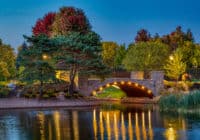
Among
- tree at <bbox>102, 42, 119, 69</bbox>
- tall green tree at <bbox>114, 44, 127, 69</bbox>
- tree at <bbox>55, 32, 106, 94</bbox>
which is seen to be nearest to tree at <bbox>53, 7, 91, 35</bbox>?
tree at <bbox>55, 32, 106, 94</bbox>

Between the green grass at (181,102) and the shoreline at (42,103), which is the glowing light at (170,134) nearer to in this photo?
the green grass at (181,102)

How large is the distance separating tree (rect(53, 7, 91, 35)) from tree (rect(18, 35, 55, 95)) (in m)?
17.8

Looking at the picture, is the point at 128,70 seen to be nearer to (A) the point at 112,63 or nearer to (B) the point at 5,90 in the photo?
(A) the point at 112,63

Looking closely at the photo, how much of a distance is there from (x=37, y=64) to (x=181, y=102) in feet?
66.7

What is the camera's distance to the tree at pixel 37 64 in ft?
212

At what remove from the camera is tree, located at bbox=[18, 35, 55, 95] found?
6456cm

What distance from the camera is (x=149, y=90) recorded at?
74562mm

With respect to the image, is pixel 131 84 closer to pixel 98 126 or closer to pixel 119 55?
pixel 98 126

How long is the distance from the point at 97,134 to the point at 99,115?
15657 mm

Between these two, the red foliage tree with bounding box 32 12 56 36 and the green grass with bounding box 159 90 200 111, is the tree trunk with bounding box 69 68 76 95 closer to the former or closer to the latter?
the green grass with bounding box 159 90 200 111

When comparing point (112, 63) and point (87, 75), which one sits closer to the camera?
point (87, 75)

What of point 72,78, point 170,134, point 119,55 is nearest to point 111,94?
point 72,78

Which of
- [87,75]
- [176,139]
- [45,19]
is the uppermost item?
[45,19]

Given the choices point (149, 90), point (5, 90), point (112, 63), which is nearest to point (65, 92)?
point (5, 90)
